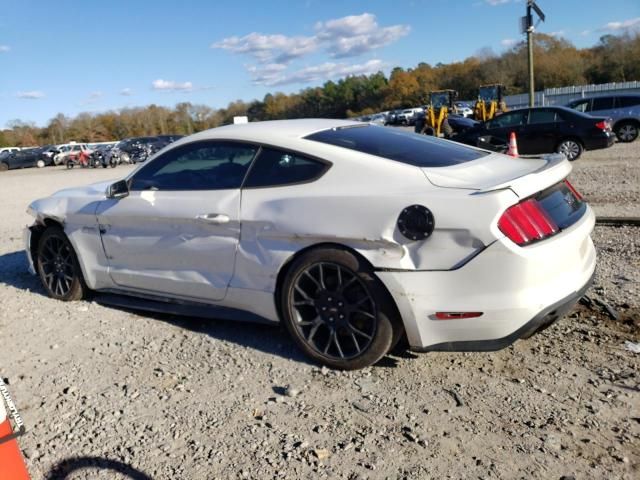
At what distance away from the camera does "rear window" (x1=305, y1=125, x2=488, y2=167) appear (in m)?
3.68

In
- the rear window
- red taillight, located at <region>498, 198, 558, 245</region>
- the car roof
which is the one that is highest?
the car roof

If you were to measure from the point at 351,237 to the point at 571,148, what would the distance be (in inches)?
540

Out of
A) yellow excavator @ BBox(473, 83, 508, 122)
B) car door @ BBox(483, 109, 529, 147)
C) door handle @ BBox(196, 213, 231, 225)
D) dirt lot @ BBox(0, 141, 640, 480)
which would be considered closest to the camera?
dirt lot @ BBox(0, 141, 640, 480)

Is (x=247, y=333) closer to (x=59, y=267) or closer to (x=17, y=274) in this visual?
(x=59, y=267)

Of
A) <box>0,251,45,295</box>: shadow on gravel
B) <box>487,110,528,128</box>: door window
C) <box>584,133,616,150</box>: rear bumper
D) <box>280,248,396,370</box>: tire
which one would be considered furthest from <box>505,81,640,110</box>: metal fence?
<box>280,248,396,370</box>: tire

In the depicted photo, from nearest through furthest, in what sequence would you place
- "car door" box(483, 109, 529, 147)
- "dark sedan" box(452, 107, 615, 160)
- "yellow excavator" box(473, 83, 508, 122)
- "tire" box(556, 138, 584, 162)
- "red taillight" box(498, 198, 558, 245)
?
"red taillight" box(498, 198, 558, 245) < "dark sedan" box(452, 107, 615, 160) < "tire" box(556, 138, 584, 162) < "car door" box(483, 109, 529, 147) < "yellow excavator" box(473, 83, 508, 122)

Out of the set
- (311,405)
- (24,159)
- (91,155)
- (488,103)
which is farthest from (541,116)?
(24,159)

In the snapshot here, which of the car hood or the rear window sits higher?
the rear window

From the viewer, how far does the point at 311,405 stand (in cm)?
327

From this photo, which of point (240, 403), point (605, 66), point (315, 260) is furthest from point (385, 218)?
point (605, 66)

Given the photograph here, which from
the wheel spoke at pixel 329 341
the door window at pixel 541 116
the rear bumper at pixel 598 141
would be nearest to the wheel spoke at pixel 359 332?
the wheel spoke at pixel 329 341

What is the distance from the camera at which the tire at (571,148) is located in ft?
50.0

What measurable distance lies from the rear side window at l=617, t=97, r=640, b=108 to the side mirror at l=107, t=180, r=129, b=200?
1913 cm

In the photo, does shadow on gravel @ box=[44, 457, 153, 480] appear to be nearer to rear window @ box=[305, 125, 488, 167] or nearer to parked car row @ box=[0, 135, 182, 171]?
rear window @ box=[305, 125, 488, 167]
